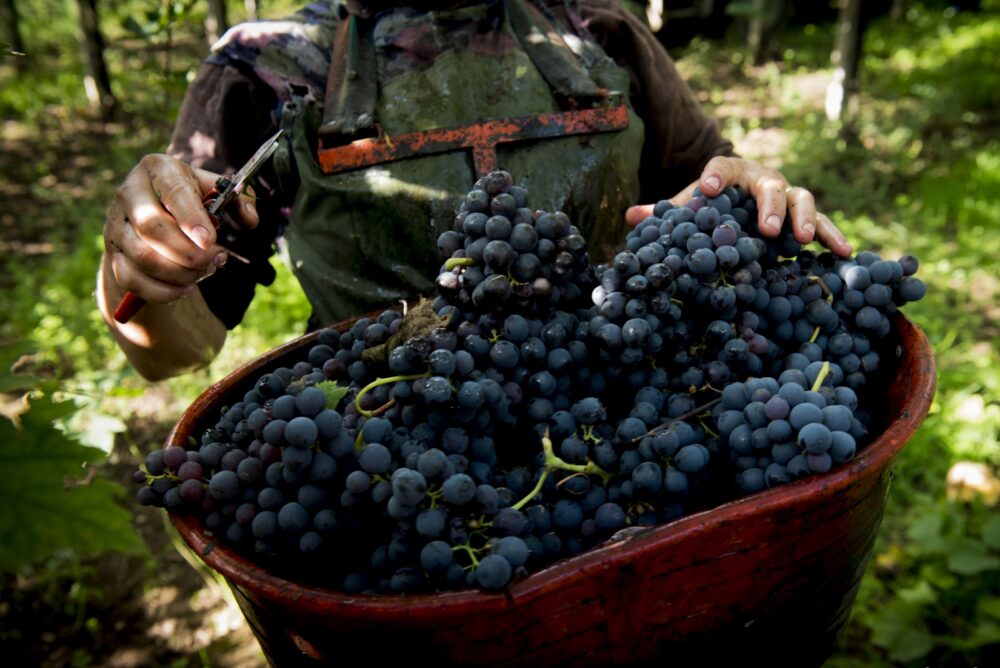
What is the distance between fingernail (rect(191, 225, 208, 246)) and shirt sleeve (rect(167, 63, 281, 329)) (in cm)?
53

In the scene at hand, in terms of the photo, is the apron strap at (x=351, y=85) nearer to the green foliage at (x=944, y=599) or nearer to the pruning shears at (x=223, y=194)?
the pruning shears at (x=223, y=194)

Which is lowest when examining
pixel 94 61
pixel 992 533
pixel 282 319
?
pixel 282 319

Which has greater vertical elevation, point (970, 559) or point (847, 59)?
point (847, 59)

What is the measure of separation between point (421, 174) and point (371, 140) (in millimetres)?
142

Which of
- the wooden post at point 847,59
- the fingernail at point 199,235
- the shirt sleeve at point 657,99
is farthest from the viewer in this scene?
the wooden post at point 847,59

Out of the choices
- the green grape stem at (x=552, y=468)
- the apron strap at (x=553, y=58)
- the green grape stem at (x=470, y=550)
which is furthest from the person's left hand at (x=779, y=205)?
the green grape stem at (x=470, y=550)

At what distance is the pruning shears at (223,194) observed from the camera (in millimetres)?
1309

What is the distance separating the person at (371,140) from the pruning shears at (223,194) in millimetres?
286

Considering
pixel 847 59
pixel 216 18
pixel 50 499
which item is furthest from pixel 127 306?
pixel 847 59

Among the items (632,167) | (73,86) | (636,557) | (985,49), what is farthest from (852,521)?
(73,86)

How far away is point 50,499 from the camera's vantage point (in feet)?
2.47

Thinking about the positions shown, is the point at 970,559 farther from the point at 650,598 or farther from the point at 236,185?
the point at 236,185

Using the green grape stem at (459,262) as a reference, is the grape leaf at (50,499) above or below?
below

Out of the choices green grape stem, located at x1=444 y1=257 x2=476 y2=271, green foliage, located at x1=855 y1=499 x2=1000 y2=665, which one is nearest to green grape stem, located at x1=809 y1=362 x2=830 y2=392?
green grape stem, located at x1=444 y1=257 x2=476 y2=271
